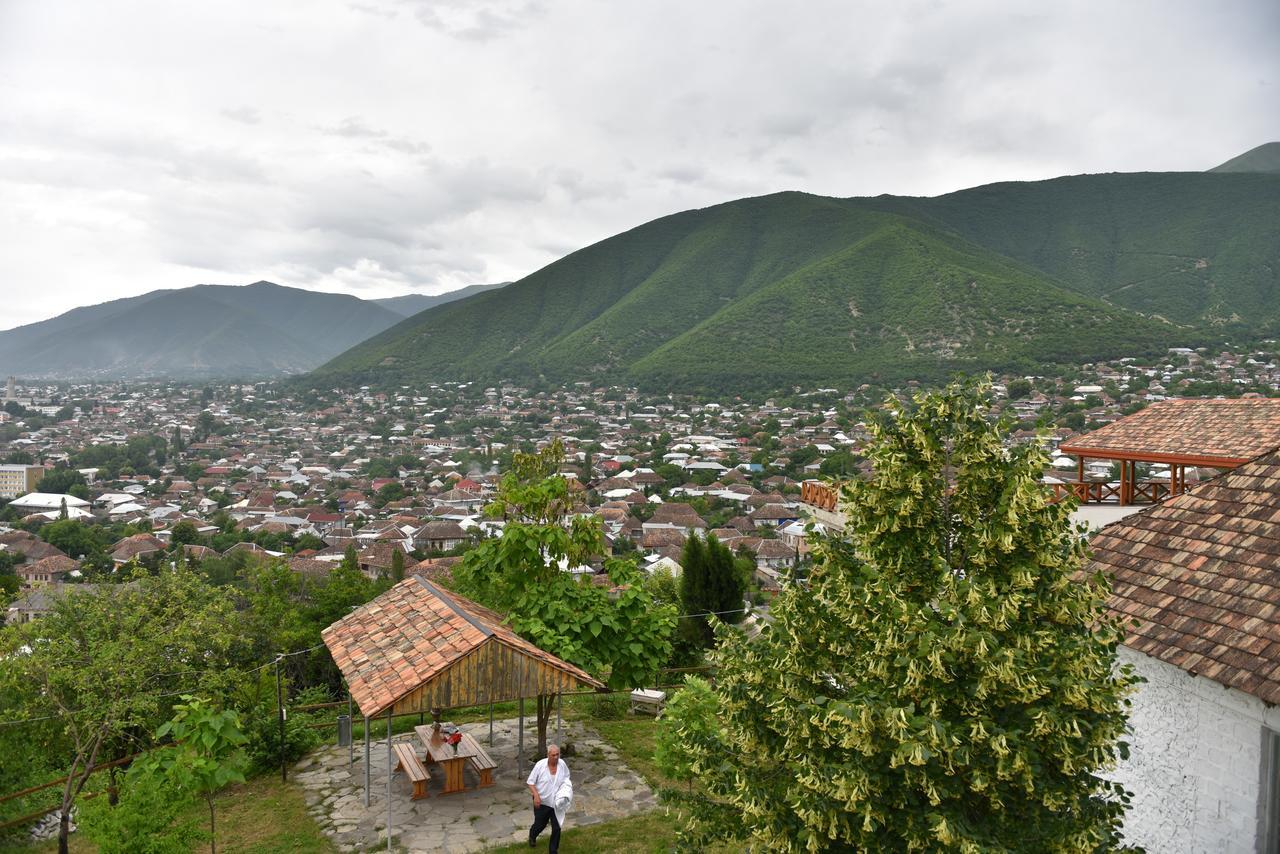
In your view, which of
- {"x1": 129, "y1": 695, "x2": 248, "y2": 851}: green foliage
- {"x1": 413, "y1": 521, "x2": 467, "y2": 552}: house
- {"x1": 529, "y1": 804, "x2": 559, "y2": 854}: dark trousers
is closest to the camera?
{"x1": 129, "y1": 695, "x2": 248, "y2": 851}: green foliage

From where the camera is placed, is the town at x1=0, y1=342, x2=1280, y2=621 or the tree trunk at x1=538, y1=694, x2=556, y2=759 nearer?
the tree trunk at x1=538, y1=694, x2=556, y2=759

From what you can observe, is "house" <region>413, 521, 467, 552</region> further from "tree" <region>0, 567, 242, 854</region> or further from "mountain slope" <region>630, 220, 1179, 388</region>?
"tree" <region>0, 567, 242, 854</region>

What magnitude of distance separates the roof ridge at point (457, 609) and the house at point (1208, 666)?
4.99m

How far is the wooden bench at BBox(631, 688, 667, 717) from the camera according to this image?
1138cm

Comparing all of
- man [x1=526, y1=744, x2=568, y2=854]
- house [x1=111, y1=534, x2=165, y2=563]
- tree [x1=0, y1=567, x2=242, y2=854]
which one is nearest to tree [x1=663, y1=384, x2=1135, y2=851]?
man [x1=526, y1=744, x2=568, y2=854]

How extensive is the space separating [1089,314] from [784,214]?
56848mm

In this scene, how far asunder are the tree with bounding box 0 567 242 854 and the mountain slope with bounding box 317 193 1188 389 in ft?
207

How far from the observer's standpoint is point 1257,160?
6412 inches

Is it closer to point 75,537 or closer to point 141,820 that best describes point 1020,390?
point 75,537

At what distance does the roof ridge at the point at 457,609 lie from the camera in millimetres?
7472

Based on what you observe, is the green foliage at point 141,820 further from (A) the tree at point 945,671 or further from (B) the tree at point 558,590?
(A) the tree at point 945,671

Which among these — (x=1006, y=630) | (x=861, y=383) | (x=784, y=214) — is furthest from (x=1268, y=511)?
(x=784, y=214)

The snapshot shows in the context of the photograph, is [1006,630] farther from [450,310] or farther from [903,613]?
[450,310]

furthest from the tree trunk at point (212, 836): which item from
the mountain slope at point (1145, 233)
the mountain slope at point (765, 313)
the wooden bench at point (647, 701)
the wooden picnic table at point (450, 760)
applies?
the mountain slope at point (1145, 233)
